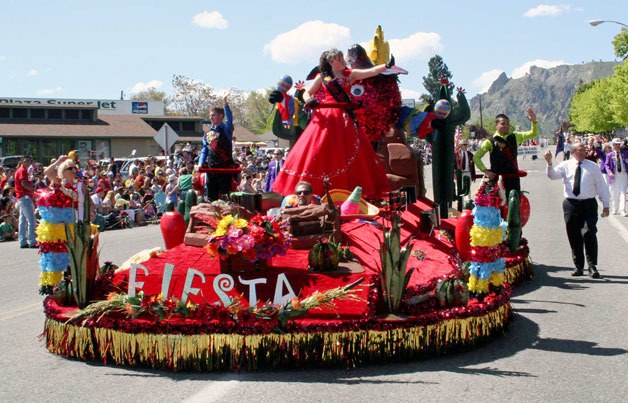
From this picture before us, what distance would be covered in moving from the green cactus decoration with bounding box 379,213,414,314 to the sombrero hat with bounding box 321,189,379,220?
5.91 feet

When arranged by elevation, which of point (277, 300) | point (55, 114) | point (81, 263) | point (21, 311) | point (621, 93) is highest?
point (55, 114)

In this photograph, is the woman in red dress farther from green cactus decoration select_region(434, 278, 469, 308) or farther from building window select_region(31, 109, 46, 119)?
building window select_region(31, 109, 46, 119)

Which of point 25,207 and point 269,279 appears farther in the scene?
point 25,207

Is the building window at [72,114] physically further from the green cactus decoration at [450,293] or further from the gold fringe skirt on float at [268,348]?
the green cactus decoration at [450,293]

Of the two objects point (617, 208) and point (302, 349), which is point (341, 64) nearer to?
point (302, 349)

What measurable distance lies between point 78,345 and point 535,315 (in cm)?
459

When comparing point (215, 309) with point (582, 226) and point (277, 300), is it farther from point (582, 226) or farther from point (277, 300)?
point (582, 226)

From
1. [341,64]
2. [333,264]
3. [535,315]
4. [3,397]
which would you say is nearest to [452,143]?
[341,64]

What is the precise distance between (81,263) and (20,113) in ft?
180

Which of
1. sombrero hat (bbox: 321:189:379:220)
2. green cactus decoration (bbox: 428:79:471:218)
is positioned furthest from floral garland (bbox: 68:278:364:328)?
green cactus decoration (bbox: 428:79:471:218)

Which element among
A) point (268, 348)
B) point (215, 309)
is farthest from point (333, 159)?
point (268, 348)

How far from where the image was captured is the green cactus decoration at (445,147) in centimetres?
1133

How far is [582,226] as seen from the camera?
36.3ft

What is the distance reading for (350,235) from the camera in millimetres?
8039
